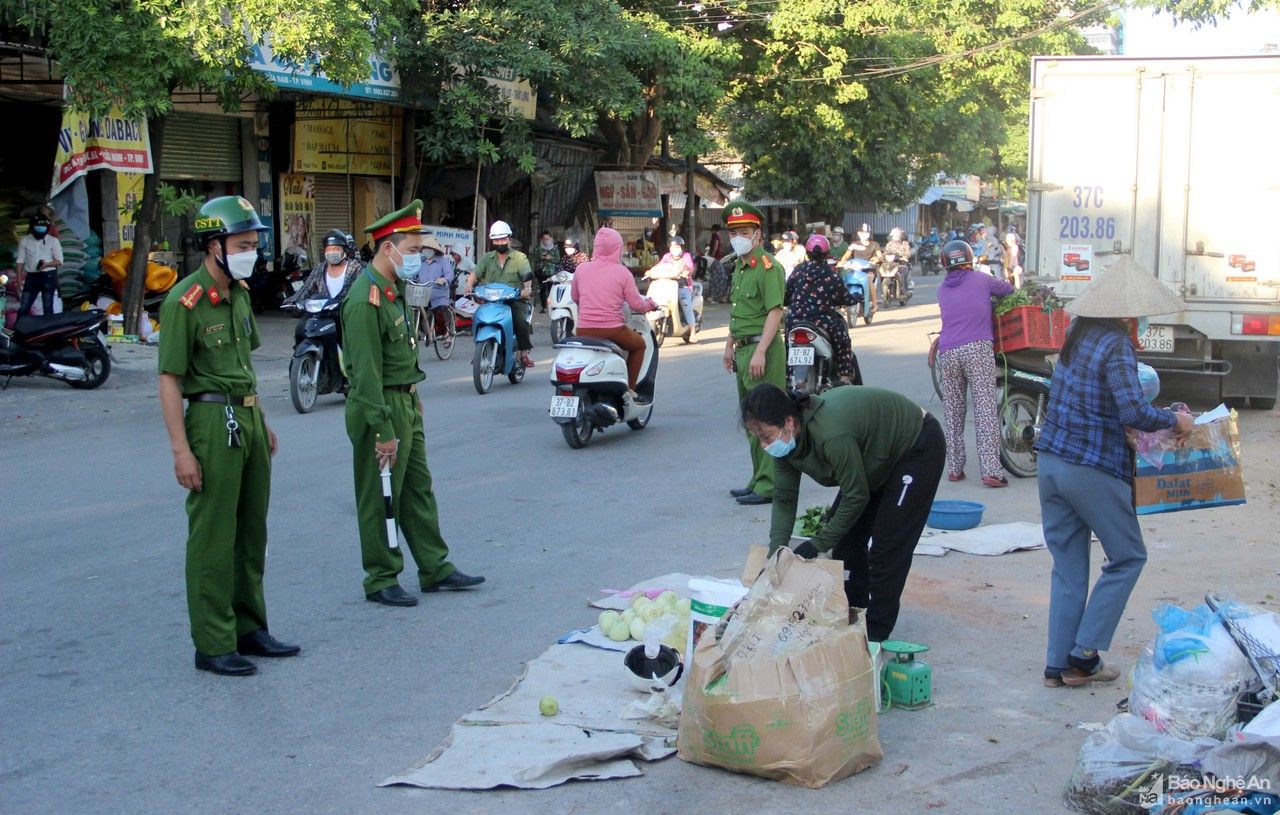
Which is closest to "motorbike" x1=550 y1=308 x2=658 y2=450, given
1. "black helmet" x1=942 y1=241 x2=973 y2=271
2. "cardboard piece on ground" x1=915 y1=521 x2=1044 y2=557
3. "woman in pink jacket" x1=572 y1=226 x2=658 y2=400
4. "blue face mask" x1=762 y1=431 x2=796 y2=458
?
"woman in pink jacket" x1=572 y1=226 x2=658 y2=400

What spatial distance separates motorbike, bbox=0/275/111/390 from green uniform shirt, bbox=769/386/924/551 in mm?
10835

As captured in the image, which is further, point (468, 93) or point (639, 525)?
point (468, 93)

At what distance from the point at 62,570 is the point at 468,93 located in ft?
51.1

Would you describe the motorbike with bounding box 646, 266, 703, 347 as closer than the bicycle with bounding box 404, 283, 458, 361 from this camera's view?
No

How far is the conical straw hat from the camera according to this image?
496 centimetres

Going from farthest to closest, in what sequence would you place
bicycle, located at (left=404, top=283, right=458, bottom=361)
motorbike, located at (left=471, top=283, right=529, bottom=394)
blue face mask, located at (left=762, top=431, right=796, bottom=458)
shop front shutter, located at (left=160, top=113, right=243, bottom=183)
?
1. shop front shutter, located at (left=160, top=113, right=243, bottom=183)
2. bicycle, located at (left=404, top=283, right=458, bottom=361)
3. motorbike, located at (left=471, top=283, right=529, bottom=394)
4. blue face mask, located at (left=762, top=431, right=796, bottom=458)

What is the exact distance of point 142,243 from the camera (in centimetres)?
1716

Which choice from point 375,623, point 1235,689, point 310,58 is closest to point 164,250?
point 310,58

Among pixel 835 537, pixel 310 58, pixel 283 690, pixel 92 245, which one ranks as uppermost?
pixel 310 58

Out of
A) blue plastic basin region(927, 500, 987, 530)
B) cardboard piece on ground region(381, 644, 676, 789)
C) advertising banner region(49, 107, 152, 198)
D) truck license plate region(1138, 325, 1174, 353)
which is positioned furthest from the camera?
advertising banner region(49, 107, 152, 198)

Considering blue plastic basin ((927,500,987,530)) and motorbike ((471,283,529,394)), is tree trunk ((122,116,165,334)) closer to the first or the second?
motorbike ((471,283,529,394))

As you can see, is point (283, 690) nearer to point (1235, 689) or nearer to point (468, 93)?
point (1235, 689)

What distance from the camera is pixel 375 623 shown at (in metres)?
6.07

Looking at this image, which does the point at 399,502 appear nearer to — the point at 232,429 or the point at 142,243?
the point at 232,429
